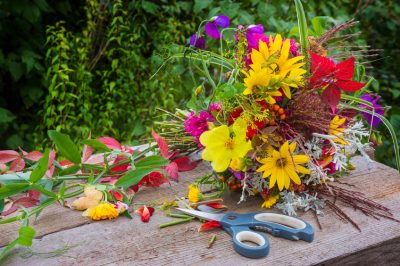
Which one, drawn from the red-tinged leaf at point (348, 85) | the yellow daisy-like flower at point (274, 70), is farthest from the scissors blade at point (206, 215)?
the red-tinged leaf at point (348, 85)


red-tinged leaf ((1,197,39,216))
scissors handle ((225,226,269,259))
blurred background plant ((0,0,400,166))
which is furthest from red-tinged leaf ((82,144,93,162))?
blurred background plant ((0,0,400,166))

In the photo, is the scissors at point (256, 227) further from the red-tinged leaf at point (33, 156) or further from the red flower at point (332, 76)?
the red-tinged leaf at point (33, 156)

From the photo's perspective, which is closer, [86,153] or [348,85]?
[348,85]

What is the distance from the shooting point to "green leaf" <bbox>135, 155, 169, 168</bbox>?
0.94 metres

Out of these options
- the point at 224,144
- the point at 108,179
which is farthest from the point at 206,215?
the point at 108,179

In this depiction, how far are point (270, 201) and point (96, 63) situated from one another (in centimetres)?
185

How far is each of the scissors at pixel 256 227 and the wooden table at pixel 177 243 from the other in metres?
0.01

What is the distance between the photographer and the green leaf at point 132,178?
2.97 feet

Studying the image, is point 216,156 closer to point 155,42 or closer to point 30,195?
point 30,195

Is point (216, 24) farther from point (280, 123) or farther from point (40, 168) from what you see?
point (40, 168)

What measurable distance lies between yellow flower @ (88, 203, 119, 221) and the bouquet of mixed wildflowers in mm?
153

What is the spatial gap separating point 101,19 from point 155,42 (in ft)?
0.98

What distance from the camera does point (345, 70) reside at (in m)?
0.89

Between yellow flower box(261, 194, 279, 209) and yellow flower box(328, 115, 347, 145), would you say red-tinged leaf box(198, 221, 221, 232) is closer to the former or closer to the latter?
yellow flower box(261, 194, 279, 209)
